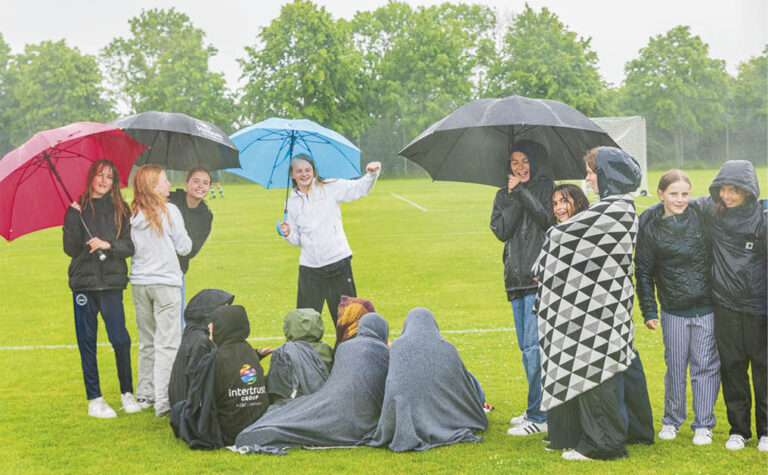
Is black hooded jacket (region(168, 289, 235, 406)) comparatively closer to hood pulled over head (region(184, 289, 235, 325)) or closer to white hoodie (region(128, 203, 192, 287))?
hood pulled over head (region(184, 289, 235, 325))

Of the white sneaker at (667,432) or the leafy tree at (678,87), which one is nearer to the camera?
the white sneaker at (667,432)

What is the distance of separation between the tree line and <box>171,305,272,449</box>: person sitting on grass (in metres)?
24.6

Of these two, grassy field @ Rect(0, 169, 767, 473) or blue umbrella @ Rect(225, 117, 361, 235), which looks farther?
blue umbrella @ Rect(225, 117, 361, 235)

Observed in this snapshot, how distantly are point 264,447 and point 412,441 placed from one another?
0.93 meters

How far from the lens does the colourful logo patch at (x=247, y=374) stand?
16.3 ft

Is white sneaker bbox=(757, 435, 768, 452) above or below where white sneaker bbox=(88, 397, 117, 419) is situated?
below

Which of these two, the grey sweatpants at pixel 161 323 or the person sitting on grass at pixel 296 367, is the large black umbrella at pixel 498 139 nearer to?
the person sitting on grass at pixel 296 367

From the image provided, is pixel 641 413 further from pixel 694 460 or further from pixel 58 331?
pixel 58 331

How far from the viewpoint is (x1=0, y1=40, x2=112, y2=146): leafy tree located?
47.4 metres

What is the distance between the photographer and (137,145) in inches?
237

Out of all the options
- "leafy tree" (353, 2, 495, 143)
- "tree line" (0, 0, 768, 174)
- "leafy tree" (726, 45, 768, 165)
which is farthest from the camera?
"leafy tree" (353, 2, 495, 143)

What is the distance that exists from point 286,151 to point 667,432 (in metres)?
3.76

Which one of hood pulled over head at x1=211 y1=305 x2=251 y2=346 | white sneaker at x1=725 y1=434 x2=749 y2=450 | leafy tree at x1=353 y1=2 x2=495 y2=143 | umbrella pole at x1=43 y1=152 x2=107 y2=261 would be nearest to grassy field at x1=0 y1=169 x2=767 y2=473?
white sneaker at x1=725 y1=434 x2=749 y2=450

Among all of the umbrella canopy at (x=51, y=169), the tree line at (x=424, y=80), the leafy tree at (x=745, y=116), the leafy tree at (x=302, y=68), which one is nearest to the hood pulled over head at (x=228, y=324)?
the umbrella canopy at (x=51, y=169)
